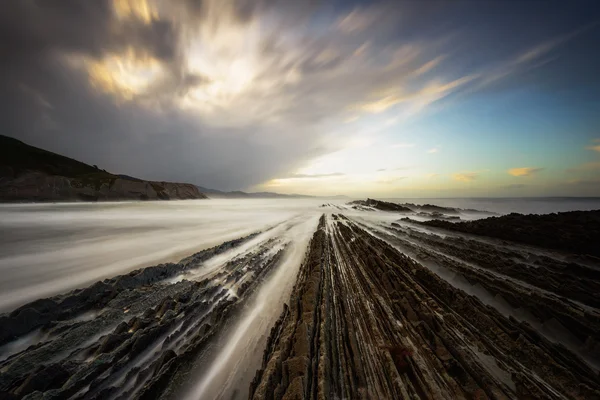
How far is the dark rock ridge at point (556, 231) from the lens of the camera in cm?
1026

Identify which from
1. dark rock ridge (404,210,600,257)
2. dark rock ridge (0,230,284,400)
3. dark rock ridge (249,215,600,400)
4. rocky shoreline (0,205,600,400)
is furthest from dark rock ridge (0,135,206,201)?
dark rock ridge (404,210,600,257)

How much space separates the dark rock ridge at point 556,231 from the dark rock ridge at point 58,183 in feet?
272

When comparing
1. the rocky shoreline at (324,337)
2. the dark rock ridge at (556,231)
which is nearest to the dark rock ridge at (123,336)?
the rocky shoreline at (324,337)

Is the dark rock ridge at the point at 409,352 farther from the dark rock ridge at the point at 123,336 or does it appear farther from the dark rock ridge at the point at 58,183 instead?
the dark rock ridge at the point at 58,183

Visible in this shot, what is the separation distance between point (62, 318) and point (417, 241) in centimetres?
1466

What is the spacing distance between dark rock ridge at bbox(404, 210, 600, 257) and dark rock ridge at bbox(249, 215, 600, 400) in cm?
845

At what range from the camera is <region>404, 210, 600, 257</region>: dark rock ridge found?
33.7 feet

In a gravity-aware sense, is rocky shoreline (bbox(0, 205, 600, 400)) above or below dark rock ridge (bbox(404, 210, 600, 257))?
below

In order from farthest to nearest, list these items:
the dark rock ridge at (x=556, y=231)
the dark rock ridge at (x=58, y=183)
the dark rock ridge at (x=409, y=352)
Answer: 1. the dark rock ridge at (x=58, y=183)
2. the dark rock ridge at (x=556, y=231)
3. the dark rock ridge at (x=409, y=352)

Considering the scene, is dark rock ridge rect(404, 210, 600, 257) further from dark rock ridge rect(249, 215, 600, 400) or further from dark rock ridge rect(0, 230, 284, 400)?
dark rock ridge rect(0, 230, 284, 400)

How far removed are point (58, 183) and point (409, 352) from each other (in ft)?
271

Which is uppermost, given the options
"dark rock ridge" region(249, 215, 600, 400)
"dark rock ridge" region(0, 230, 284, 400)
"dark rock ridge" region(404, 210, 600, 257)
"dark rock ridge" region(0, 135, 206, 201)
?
"dark rock ridge" region(0, 135, 206, 201)

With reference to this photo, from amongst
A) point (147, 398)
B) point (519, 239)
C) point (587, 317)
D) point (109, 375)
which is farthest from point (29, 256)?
point (519, 239)

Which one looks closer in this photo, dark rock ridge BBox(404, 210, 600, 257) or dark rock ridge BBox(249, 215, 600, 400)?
dark rock ridge BBox(249, 215, 600, 400)
